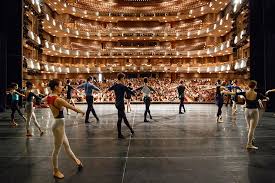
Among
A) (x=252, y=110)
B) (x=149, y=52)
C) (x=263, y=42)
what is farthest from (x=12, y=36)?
(x=149, y=52)

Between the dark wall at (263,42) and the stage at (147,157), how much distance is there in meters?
10.1

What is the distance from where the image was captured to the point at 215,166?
616cm

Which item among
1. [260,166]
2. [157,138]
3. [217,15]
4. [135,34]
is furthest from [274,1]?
[135,34]

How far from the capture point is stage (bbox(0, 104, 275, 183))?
545 centimetres

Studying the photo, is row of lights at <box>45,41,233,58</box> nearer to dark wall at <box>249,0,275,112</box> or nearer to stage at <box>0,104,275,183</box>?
dark wall at <box>249,0,275,112</box>

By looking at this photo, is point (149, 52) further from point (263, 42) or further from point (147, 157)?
point (147, 157)

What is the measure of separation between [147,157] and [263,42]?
17510 mm

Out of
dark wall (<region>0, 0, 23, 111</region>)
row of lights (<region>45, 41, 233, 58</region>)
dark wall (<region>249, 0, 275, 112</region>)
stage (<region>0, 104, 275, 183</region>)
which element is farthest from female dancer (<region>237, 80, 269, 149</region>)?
row of lights (<region>45, 41, 233, 58</region>)

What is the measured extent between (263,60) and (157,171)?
18184 mm

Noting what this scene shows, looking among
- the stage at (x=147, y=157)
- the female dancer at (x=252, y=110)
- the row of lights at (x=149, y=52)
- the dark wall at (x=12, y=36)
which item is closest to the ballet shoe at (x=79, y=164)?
the stage at (x=147, y=157)

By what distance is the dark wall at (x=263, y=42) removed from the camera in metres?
19.7

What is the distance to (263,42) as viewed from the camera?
69.7ft

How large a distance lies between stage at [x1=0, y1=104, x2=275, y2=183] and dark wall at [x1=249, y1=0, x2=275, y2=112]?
10.1 metres

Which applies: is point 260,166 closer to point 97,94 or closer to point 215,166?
point 215,166
